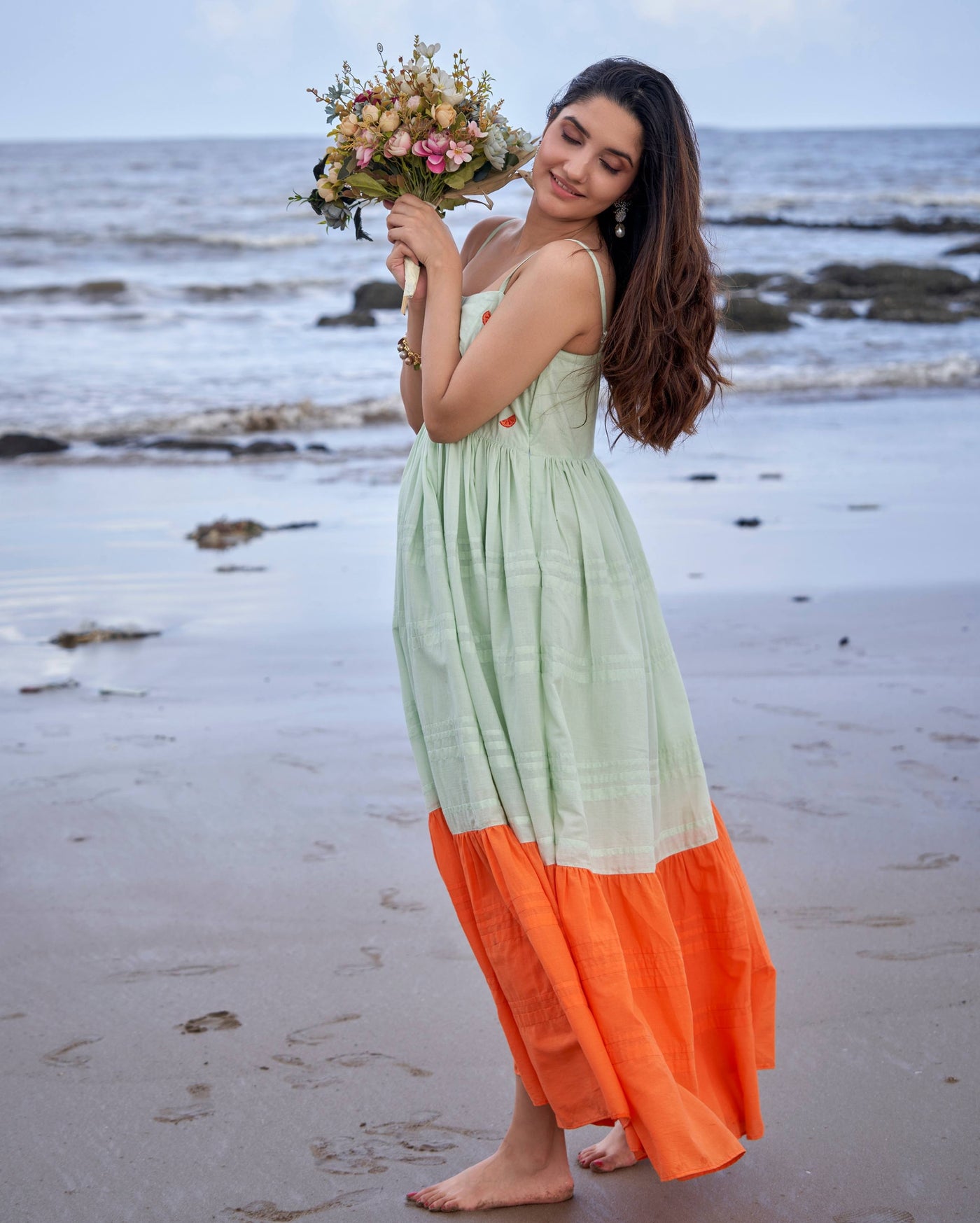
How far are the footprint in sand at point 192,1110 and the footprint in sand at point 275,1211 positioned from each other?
280 millimetres

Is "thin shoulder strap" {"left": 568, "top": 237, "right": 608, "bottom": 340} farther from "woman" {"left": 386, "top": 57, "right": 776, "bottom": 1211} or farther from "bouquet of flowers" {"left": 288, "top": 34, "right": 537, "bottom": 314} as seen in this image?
"bouquet of flowers" {"left": 288, "top": 34, "right": 537, "bottom": 314}

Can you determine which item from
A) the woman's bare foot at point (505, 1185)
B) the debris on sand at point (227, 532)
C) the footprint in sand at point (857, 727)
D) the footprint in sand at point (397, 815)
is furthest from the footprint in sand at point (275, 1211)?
the debris on sand at point (227, 532)

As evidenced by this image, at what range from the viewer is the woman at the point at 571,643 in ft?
6.73

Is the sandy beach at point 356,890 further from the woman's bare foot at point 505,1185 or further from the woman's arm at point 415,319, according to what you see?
the woman's arm at point 415,319

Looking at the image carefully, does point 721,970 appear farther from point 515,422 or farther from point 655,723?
point 515,422

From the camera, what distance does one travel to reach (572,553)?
2.15m

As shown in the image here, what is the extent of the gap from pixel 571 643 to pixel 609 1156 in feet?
3.44

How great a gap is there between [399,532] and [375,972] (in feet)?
4.24

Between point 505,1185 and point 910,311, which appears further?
point 910,311

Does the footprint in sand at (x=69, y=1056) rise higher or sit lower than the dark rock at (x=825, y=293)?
lower

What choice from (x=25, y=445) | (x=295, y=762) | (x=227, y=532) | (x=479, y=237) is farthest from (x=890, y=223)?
(x=479, y=237)

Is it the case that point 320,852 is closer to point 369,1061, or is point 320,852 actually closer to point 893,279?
point 369,1061

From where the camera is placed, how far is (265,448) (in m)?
9.95

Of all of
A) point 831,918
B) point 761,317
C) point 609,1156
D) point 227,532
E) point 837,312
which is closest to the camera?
point 609,1156
